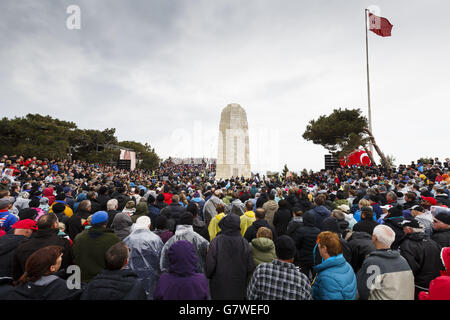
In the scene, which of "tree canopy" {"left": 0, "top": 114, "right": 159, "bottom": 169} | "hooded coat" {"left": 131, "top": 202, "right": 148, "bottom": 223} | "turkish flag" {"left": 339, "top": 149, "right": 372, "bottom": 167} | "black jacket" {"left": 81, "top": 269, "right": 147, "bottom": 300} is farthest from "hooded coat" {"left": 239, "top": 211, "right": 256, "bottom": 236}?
"tree canopy" {"left": 0, "top": 114, "right": 159, "bottom": 169}

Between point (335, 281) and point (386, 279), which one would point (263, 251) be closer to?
point (335, 281)

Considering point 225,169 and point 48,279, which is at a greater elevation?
point 225,169

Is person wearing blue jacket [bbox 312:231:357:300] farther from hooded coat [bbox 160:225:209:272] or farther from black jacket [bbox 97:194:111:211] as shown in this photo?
black jacket [bbox 97:194:111:211]

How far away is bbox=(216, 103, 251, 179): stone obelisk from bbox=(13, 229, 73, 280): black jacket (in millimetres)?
23590

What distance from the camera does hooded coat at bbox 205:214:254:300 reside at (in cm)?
336

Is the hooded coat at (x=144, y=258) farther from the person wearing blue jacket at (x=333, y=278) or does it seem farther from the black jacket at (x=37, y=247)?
the person wearing blue jacket at (x=333, y=278)

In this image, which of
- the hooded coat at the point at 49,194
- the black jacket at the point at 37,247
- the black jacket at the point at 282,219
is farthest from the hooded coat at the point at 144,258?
the hooded coat at the point at 49,194

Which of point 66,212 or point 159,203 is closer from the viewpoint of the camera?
point 66,212

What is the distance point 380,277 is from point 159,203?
5499 mm

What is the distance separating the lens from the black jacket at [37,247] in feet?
9.86

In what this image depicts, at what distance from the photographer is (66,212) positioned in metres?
5.86

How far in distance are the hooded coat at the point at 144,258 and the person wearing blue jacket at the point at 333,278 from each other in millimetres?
2529
